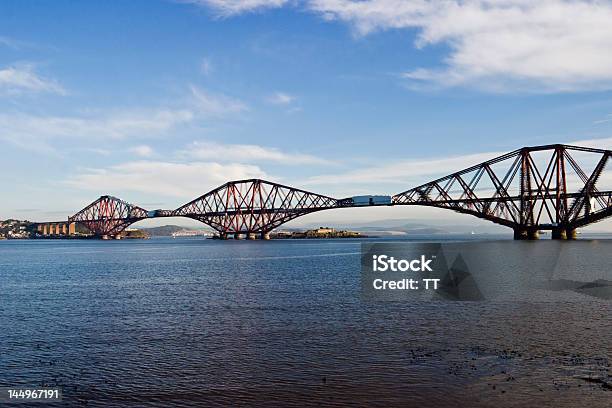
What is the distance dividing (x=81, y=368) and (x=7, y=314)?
16.9 metres

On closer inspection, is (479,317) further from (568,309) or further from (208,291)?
(208,291)

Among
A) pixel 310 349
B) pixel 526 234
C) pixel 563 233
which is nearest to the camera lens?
pixel 310 349

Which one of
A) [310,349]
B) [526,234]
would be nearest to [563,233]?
[526,234]

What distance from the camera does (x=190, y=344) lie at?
25.6 meters

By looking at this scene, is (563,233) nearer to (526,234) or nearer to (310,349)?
(526,234)

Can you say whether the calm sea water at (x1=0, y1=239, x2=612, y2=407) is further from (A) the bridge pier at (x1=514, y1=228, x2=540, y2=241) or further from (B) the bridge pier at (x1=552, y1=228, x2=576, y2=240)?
(A) the bridge pier at (x1=514, y1=228, x2=540, y2=241)

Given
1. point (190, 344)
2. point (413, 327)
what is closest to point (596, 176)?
point (413, 327)

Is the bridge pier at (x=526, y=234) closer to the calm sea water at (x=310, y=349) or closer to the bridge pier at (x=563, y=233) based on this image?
the bridge pier at (x=563, y=233)

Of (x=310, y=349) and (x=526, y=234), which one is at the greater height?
(x=526, y=234)

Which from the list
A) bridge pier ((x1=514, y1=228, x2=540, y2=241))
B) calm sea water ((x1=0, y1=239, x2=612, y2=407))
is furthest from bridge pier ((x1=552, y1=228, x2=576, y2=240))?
calm sea water ((x1=0, y1=239, x2=612, y2=407))

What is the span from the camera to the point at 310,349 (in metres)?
24.3

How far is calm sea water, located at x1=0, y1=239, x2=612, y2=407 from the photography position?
60.4 feet

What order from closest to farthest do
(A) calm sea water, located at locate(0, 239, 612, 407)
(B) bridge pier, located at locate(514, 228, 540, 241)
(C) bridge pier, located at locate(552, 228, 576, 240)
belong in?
1. (A) calm sea water, located at locate(0, 239, 612, 407)
2. (C) bridge pier, located at locate(552, 228, 576, 240)
3. (B) bridge pier, located at locate(514, 228, 540, 241)

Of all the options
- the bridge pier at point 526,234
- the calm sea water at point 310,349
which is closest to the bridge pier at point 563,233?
the bridge pier at point 526,234
